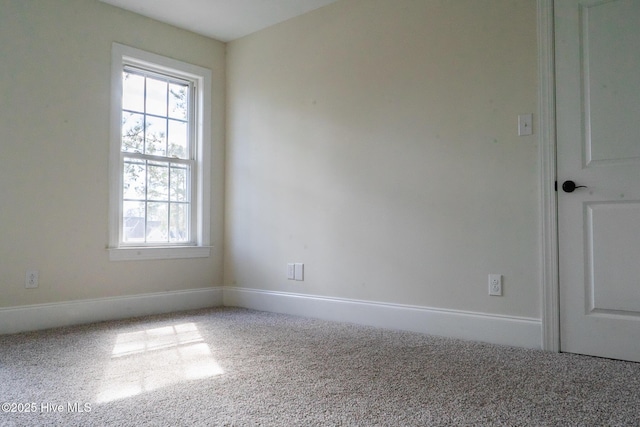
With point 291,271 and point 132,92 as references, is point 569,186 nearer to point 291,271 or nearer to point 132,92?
point 291,271

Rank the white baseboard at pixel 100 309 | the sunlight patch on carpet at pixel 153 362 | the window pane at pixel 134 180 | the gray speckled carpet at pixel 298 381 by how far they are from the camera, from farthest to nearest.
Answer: the window pane at pixel 134 180 < the white baseboard at pixel 100 309 < the sunlight patch on carpet at pixel 153 362 < the gray speckled carpet at pixel 298 381

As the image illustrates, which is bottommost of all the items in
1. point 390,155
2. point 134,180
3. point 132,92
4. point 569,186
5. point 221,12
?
point 569,186

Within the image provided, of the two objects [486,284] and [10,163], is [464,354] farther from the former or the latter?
[10,163]

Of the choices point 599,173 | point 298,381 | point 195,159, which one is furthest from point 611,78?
point 195,159

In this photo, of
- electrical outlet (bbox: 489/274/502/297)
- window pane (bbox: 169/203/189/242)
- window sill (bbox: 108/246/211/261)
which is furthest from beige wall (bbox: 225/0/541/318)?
window pane (bbox: 169/203/189/242)

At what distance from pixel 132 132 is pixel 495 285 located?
2.92 m

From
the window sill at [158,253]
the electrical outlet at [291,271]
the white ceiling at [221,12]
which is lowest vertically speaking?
the electrical outlet at [291,271]

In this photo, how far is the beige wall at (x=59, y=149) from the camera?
10.3 feet

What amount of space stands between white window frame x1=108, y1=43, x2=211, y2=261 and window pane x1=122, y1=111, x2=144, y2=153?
8cm

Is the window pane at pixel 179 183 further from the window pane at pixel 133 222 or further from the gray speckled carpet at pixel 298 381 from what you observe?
the gray speckled carpet at pixel 298 381

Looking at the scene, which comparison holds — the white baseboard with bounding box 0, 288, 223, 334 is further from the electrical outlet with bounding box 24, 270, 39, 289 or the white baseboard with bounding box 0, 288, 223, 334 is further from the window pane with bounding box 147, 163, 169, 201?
the window pane with bounding box 147, 163, 169, 201

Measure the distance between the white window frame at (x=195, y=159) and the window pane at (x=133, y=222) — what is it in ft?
A: 0.17

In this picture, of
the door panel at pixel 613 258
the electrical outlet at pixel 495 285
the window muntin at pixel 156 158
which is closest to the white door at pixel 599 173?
the door panel at pixel 613 258

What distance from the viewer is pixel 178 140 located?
412cm
